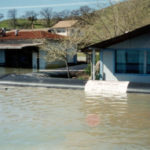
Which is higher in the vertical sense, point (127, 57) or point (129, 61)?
point (127, 57)

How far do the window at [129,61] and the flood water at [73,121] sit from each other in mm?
3045

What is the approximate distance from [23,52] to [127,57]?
59.5ft

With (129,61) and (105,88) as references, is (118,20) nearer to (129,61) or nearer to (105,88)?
(129,61)

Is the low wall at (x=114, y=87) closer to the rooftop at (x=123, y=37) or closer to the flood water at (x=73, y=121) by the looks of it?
the flood water at (x=73, y=121)

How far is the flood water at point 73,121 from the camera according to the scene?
24.1 ft

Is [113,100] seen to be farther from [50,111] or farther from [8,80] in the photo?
[8,80]

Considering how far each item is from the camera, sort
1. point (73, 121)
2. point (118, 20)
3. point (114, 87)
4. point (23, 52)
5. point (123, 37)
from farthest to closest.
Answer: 1. point (23, 52)
2. point (118, 20)
3. point (123, 37)
4. point (114, 87)
5. point (73, 121)

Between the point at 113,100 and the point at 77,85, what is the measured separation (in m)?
3.72

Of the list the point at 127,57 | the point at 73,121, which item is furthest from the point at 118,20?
the point at 73,121

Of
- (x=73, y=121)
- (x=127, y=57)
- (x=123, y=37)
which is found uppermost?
(x=123, y=37)

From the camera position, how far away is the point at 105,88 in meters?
15.4

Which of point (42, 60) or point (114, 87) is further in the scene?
point (42, 60)

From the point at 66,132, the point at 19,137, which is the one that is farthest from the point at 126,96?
the point at 19,137

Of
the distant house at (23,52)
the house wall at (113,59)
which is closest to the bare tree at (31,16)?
the distant house at (23,52)
